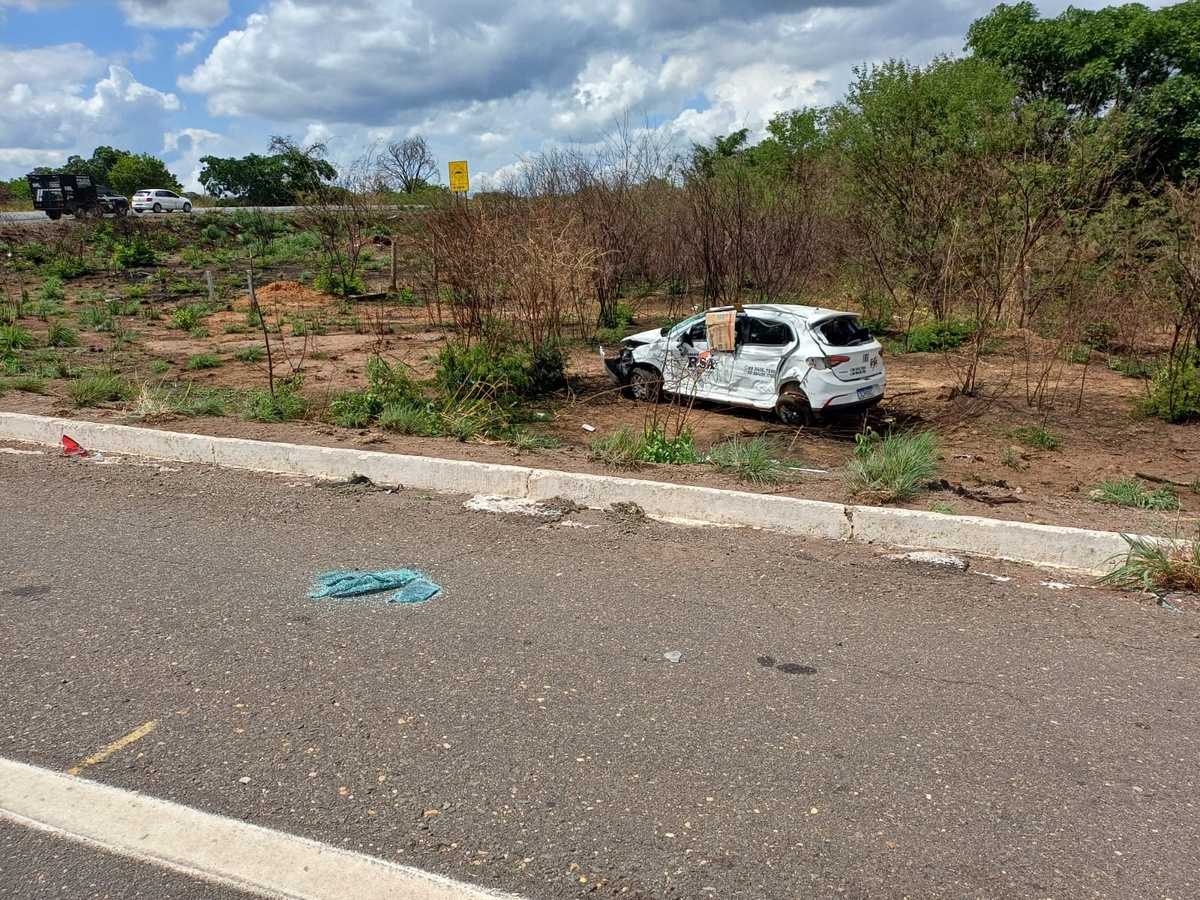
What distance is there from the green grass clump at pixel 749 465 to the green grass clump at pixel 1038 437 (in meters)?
5.13

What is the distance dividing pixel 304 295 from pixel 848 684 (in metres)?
23.6

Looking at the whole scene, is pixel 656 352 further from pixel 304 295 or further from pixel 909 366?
pixel 304 295

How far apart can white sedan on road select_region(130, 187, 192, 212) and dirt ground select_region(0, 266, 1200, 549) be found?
2460cm

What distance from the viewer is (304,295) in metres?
24.6

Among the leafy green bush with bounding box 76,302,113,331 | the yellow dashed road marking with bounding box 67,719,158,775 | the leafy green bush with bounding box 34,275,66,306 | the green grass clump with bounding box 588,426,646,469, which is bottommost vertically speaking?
the yellow dashed road marking with bounding box 67,719,158,775

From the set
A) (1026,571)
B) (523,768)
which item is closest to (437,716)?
(523,768)

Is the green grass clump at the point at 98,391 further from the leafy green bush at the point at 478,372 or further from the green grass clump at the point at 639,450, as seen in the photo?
the green grass clump at the point at 639,450

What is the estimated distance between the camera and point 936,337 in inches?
718

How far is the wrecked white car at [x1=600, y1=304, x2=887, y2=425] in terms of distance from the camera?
1095 centimetres

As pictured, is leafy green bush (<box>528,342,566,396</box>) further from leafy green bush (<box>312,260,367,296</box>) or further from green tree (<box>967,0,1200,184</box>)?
green tree (<box>967,0,1200,184</box>)

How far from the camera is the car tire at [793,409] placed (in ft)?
36.6

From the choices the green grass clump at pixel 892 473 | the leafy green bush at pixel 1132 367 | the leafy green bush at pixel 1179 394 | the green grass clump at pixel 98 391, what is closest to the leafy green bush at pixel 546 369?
the green grass clump at pixel 98 391

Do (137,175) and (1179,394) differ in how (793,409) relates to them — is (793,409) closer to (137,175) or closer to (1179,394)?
(1179,394)

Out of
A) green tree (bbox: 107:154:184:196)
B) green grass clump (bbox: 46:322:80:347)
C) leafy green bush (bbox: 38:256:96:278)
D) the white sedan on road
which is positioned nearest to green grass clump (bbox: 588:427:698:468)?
green grass clump (bbox: 46:322:80:347)
